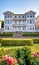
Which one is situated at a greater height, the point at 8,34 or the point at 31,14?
the point at 31,14

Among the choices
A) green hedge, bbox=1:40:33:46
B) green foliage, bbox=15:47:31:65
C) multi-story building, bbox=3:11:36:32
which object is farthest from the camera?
multi-story building, bbox=3:11:36:32

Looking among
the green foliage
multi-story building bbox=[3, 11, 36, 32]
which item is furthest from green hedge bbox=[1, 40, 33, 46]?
multi-story building bbox=[3, 11, 36, 32]

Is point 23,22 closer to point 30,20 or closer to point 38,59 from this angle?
point 30,20

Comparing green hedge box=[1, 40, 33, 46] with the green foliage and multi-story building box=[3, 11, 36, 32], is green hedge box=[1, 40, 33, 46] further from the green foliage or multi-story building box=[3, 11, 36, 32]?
multi-story building box=[3, 11, 36, 32]

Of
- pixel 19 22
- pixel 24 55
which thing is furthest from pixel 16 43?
pixel 19 22

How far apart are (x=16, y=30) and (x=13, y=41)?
96.5ft

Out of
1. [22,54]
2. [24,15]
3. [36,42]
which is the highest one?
[24,15]

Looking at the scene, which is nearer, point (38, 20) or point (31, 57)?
point (31, 57)

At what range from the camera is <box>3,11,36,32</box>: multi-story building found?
51.8 meters

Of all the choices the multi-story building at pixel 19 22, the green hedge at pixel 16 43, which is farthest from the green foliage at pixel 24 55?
the multi-story building at pixel 19 22

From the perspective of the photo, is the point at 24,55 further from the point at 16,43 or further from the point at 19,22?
the point at 19,22

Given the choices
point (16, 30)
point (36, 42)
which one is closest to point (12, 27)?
point (16, 30)

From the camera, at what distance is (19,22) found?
5309 centimetres

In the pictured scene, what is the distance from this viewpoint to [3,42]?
23.1 meters
